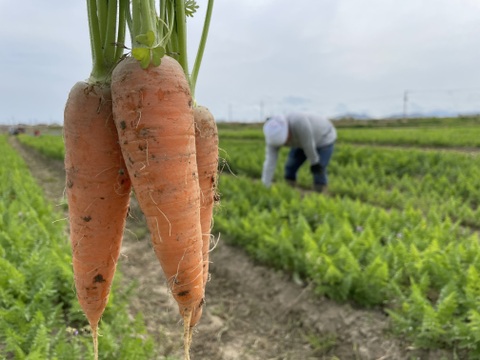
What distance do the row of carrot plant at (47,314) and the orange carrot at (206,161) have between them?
1.91 feet

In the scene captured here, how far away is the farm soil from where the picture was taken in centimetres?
300

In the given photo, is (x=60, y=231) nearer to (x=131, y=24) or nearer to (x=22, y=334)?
(x=22, y=334)

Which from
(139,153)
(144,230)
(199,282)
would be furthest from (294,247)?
(139,153)

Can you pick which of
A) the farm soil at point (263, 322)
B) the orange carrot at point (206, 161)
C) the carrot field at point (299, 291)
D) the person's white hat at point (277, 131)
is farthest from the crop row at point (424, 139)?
the orange carrot at point (206, 161)

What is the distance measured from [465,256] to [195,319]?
2725 millimetres

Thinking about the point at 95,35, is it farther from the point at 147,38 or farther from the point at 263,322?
the point at 263,322

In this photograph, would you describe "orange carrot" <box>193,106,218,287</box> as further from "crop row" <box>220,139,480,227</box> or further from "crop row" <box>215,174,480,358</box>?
"crop row" <box>220,139,480,227</box>

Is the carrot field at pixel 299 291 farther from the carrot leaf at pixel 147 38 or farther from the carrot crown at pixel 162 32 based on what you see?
the carrot leaf at pixel 147 38

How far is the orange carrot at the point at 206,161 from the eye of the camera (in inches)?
59.1

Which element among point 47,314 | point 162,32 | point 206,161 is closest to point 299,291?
point 47,314

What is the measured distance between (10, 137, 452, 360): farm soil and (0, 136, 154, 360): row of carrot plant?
39 centimetres

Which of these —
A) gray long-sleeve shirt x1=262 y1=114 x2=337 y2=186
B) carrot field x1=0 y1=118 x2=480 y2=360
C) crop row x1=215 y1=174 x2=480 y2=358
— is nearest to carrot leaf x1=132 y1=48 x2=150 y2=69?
carrot field x1=0 y1=118 x2=480 y2=360

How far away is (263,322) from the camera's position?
3.55 metres

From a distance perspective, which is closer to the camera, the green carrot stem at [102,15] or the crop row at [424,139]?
the green carrot stem at [102,15]
